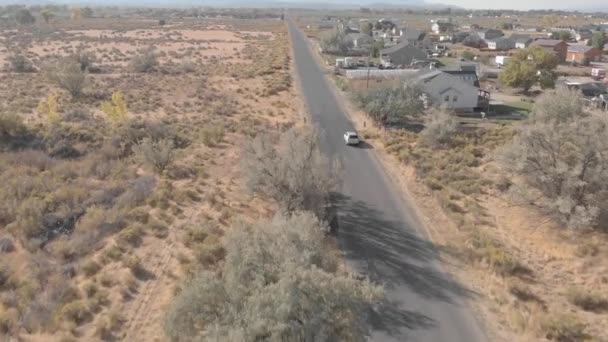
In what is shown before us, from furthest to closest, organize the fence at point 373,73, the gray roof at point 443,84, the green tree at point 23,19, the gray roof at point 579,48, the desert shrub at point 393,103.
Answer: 1. the green tree at point 23,19
2. the gray roof at point 579,48
3. the fence at point 373,73
4. the gray roof at point 443,84
5. the desert shrub at point 393,103

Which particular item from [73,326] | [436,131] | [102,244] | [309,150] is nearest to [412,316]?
[309,150]

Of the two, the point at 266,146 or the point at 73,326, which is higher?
the point at 266,146

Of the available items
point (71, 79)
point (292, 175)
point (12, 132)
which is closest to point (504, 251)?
point (292, 175)

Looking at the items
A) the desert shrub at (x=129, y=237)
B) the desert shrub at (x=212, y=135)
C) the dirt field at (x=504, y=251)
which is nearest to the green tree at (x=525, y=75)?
the dirt field at (x=504, y=251)

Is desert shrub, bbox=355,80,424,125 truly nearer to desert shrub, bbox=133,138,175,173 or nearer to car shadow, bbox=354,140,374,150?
car shadow, bbox=354,140,374,150

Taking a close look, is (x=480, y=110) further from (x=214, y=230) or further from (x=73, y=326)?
(x=73, y=326)

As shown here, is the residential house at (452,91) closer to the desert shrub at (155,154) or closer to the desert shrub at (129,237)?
the desert shrub at (155,154)
